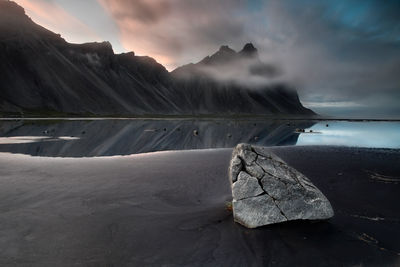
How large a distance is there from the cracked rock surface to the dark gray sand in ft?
1.23

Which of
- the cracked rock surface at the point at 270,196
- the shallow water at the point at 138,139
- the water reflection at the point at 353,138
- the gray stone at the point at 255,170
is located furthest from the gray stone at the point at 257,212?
the water reflection at the point at 353,138

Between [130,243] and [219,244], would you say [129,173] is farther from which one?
[219,244]

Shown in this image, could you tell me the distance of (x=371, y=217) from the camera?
8.95m

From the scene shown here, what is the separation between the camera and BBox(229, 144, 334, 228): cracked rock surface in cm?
816

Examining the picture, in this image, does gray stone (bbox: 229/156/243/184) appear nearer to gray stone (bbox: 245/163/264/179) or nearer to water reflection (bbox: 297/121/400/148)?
gray stone (bbox: 245/163/264/179)

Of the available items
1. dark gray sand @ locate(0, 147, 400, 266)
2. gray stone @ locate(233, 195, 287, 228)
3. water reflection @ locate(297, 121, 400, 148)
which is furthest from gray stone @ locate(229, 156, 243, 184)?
water reflection @ locate(297, 121, 400, 148)

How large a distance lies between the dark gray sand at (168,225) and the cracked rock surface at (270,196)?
0.37 meters

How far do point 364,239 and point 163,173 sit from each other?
1061 cm

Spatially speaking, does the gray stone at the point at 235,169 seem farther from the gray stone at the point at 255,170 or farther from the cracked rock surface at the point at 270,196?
the gray stone at the point at 255,170

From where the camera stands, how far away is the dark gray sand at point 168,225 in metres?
6.37

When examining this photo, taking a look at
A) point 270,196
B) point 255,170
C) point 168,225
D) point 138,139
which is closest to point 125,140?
point 138,139

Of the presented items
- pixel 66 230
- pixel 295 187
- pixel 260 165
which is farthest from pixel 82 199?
pixel 295 187

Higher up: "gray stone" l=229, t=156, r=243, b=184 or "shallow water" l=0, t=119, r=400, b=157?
"gray stone" l=229, t=156, r=243, b=184

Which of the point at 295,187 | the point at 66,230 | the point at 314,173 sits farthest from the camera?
the point at 314,173
